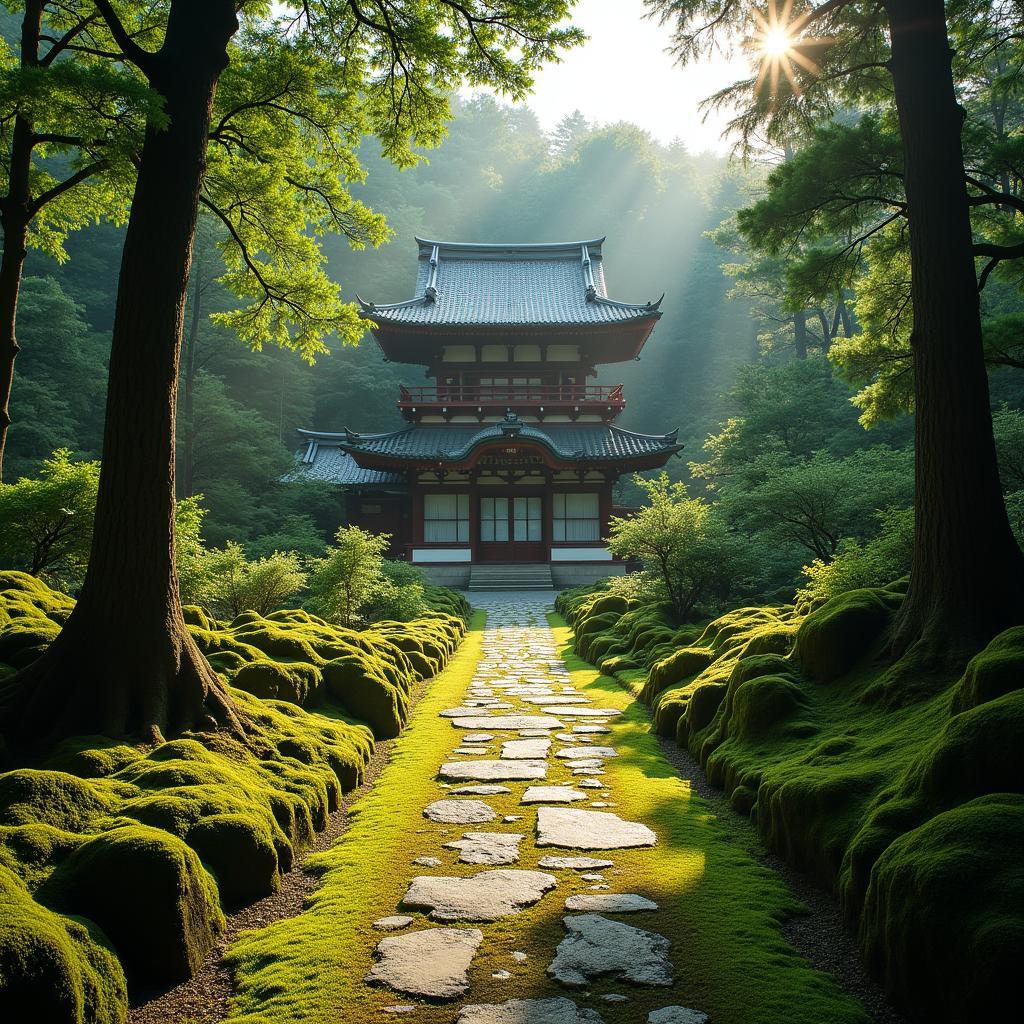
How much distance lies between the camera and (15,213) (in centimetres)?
696

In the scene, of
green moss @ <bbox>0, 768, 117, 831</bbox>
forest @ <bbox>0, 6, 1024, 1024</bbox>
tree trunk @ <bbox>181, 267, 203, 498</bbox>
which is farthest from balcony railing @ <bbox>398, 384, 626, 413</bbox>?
green moss @ <bbox>0, 768, 117, 831</bbox>

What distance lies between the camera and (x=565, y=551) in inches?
941

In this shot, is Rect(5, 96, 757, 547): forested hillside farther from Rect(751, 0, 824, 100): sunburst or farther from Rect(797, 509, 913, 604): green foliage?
Rect(797, 509, 913, 604): green foliage

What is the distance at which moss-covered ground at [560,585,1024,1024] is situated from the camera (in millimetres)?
2212

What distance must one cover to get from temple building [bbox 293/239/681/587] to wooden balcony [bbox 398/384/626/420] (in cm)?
5

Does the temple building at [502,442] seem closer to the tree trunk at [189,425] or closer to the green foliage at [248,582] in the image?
the tree trunk at [189,425]

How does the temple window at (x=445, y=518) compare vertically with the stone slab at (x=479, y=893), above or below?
above

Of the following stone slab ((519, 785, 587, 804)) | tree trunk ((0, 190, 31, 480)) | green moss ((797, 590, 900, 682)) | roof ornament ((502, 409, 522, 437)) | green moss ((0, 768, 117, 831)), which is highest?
roof ornament ((502, 409, 522, 437))

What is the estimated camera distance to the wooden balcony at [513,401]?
25.0m

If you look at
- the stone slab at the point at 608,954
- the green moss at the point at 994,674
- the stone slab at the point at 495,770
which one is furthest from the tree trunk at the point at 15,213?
the green moss at the point at 994,674

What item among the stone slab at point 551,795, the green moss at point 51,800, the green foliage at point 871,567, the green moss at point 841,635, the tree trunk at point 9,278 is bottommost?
the stone slab at point 551,795

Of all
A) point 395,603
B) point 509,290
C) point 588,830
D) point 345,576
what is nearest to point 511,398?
point 509,290

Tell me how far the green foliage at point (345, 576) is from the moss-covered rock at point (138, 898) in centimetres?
795

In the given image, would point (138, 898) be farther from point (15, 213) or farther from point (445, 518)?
point (445, 518)
